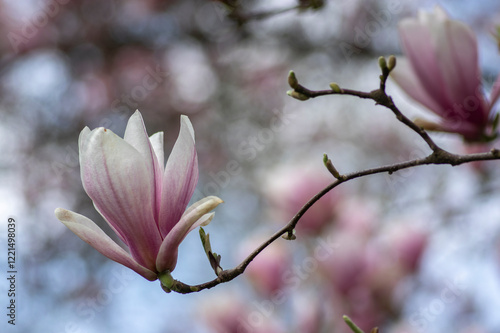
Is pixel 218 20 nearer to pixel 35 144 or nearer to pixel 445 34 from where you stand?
pixel 35 144

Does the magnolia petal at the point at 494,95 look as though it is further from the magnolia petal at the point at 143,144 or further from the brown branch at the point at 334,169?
the magnolia petal at the point at 143,144

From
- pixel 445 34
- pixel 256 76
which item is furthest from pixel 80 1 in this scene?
pixel 445 34

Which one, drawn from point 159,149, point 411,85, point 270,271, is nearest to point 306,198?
point 270,271

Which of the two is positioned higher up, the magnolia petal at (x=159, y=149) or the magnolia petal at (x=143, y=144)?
the magnolia petal at (x=143, y=144)

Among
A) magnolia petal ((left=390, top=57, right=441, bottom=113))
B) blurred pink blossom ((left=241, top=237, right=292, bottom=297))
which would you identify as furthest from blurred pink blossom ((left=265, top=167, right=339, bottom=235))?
magnolia petal ((left=390, top=57, right=441, bottom=113))

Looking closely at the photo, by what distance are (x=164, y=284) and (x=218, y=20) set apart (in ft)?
7.25

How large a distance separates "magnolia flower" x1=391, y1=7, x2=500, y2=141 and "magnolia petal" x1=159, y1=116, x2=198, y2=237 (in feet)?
1.22

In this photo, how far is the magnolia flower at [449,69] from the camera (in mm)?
788

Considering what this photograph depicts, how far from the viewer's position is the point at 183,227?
1.91ft

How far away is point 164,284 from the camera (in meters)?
0.60

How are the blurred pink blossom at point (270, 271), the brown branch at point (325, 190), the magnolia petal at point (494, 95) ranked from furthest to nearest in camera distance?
the blurred pink blossom at point (270, 271) < the magnolia petal at point (494, 95) < the brown branch at point (325, 190)

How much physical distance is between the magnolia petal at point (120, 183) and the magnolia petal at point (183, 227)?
0.08 ft

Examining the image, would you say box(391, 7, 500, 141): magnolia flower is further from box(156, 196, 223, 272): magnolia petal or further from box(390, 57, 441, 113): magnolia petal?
box(156, 196, 223, 272): magnolia petal

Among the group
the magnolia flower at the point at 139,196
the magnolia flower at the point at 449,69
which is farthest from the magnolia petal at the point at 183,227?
the magnolia flower at the point at 449,69
